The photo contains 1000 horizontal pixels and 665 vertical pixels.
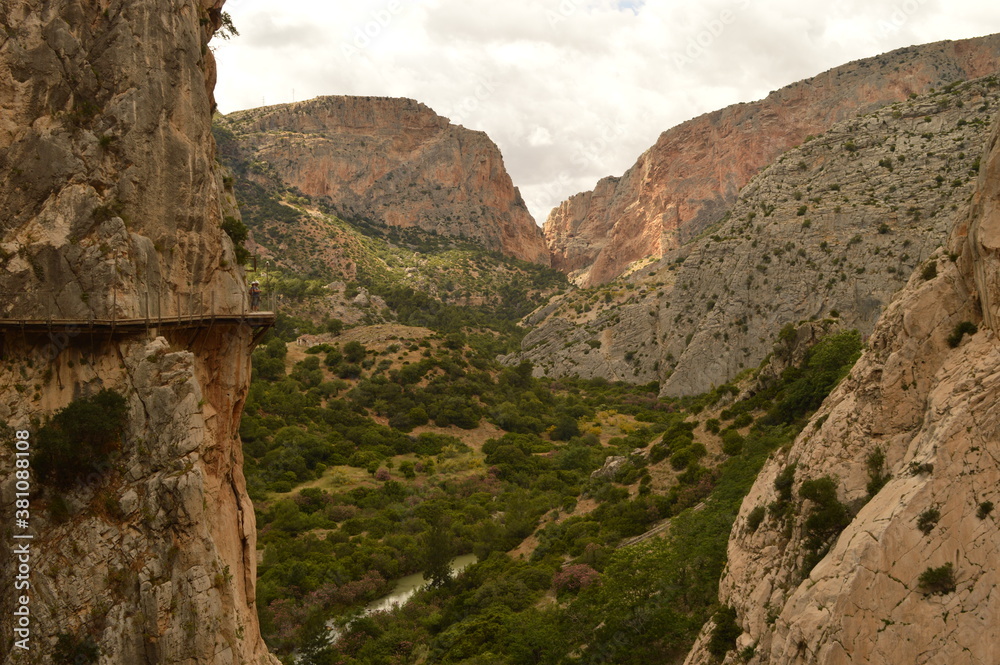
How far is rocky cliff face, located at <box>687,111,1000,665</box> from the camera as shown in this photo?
11.9 metres

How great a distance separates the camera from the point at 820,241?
243 ft

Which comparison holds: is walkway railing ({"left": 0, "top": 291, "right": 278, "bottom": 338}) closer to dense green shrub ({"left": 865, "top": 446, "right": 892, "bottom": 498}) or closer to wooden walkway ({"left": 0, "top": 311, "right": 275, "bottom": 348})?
wooden walkway ({"left": 0, "top": 311, "right": 275, "bottom": 348})

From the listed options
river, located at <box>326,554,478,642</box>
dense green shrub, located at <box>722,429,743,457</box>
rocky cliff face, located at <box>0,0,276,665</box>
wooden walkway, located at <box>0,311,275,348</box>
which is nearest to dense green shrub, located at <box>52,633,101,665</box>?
rocky cliff face, located at <box>0,0,276,665</box>

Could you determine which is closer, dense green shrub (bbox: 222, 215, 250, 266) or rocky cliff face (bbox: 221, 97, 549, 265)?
dense green shrub (bbox: 222, 215, 250, 266)

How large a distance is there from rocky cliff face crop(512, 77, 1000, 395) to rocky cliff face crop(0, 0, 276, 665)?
63.5 metres

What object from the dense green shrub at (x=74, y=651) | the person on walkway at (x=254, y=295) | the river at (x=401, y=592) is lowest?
the river at (x=401, y=592)

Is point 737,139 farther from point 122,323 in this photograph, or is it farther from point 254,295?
A: point 122,323

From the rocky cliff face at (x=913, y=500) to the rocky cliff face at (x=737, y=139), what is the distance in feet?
392

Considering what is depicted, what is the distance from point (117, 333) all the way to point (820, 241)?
7298 centimetres

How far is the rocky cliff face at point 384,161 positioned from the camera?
166125mm

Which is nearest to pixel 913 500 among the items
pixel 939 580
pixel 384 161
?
pixel 939 580

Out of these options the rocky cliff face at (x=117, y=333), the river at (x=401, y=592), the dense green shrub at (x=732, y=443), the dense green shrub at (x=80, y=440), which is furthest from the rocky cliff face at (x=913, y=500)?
the river at (x=401, y=592)

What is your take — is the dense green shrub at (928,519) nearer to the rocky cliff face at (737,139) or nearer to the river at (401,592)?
the river at (401,592)

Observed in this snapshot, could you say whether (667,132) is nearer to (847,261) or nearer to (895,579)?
(847,261)
